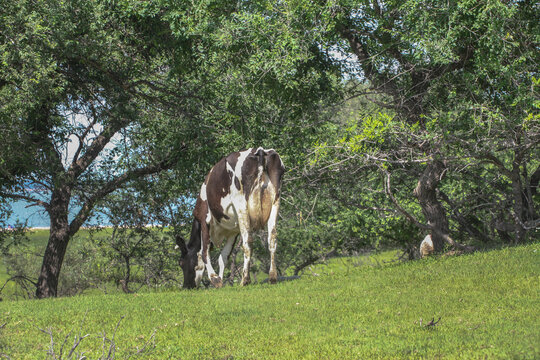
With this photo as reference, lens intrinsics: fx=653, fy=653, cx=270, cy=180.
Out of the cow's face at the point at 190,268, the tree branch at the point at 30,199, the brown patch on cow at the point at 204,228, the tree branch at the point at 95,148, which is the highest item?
the tree branch at the point at 95,148

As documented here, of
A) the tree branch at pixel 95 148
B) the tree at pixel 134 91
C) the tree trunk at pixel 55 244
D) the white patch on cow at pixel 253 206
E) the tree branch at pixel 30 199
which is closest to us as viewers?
the white patch on cow at pixel 253 206

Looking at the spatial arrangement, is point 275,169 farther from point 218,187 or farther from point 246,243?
point 246,243

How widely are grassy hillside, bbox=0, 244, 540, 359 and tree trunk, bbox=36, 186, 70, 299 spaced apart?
6903 millimetres

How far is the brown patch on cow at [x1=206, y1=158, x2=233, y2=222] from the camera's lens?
47.8 feet

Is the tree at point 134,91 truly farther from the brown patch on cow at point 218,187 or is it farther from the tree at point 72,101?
the brown patch on cow at point 218,187

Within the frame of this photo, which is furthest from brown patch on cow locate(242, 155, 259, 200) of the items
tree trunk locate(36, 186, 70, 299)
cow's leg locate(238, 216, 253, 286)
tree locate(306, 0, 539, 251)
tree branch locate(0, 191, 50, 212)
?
tree branch locate(0, 191, 50, 212)

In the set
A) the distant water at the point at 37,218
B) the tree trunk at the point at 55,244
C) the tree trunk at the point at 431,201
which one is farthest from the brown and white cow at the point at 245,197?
the distant water at the point at 37,218

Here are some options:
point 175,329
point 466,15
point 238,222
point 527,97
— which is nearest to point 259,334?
point 175,329

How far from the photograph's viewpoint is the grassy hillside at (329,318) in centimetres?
763

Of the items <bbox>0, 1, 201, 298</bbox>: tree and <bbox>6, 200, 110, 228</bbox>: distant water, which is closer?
<bbox>0, 1, 201, 298</bbox>: tree

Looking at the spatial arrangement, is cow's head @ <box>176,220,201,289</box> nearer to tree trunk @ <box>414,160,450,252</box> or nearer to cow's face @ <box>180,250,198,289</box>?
cow's face @ <box>180,250,198,289</box>

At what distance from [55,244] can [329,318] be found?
13044mm

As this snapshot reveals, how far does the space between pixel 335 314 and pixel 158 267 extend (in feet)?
59.1

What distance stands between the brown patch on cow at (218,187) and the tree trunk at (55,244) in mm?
6482
